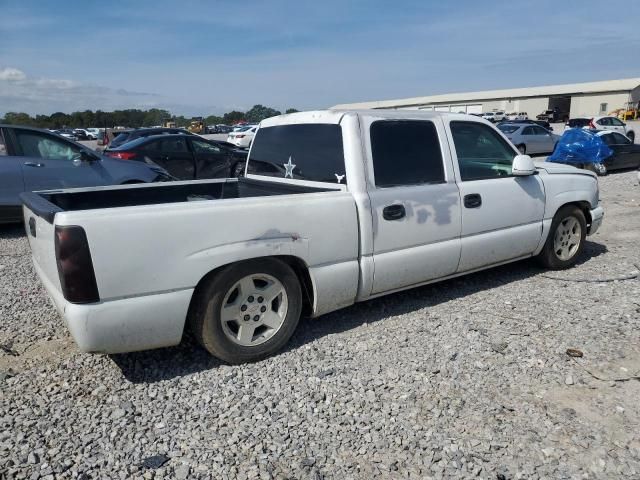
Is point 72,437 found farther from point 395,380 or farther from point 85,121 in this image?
point 85,121

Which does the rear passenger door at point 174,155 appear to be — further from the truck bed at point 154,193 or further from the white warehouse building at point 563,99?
the white warehouse building at point 563,99

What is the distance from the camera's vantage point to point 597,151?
14844 millimetres

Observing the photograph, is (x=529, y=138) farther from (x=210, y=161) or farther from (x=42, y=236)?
(x=42, y=236)

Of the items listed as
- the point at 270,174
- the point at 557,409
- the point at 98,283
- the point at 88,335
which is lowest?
the point at 557,409

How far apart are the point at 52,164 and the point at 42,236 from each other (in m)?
5.04

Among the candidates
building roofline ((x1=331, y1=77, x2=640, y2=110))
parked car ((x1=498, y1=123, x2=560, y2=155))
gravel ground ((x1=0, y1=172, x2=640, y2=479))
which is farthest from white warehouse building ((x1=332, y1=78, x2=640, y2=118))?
gravel ground ((x1=0, y1=172, x2=640, y2=479))

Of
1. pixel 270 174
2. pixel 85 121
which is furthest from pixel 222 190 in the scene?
pixel 85 121

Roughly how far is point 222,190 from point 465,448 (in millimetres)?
3434

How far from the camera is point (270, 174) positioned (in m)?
4.68

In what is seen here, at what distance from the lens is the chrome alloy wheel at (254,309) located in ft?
11.5

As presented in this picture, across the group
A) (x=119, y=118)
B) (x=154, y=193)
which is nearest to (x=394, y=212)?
(x=154, y=193)

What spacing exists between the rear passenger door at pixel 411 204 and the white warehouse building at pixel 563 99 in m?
56.3

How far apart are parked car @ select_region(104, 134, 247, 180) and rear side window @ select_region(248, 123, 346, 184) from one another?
6.81 meters

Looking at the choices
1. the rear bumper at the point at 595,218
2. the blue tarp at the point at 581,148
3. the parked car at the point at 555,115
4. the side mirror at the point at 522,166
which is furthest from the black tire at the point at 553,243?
the parked car at the point at 555,115
